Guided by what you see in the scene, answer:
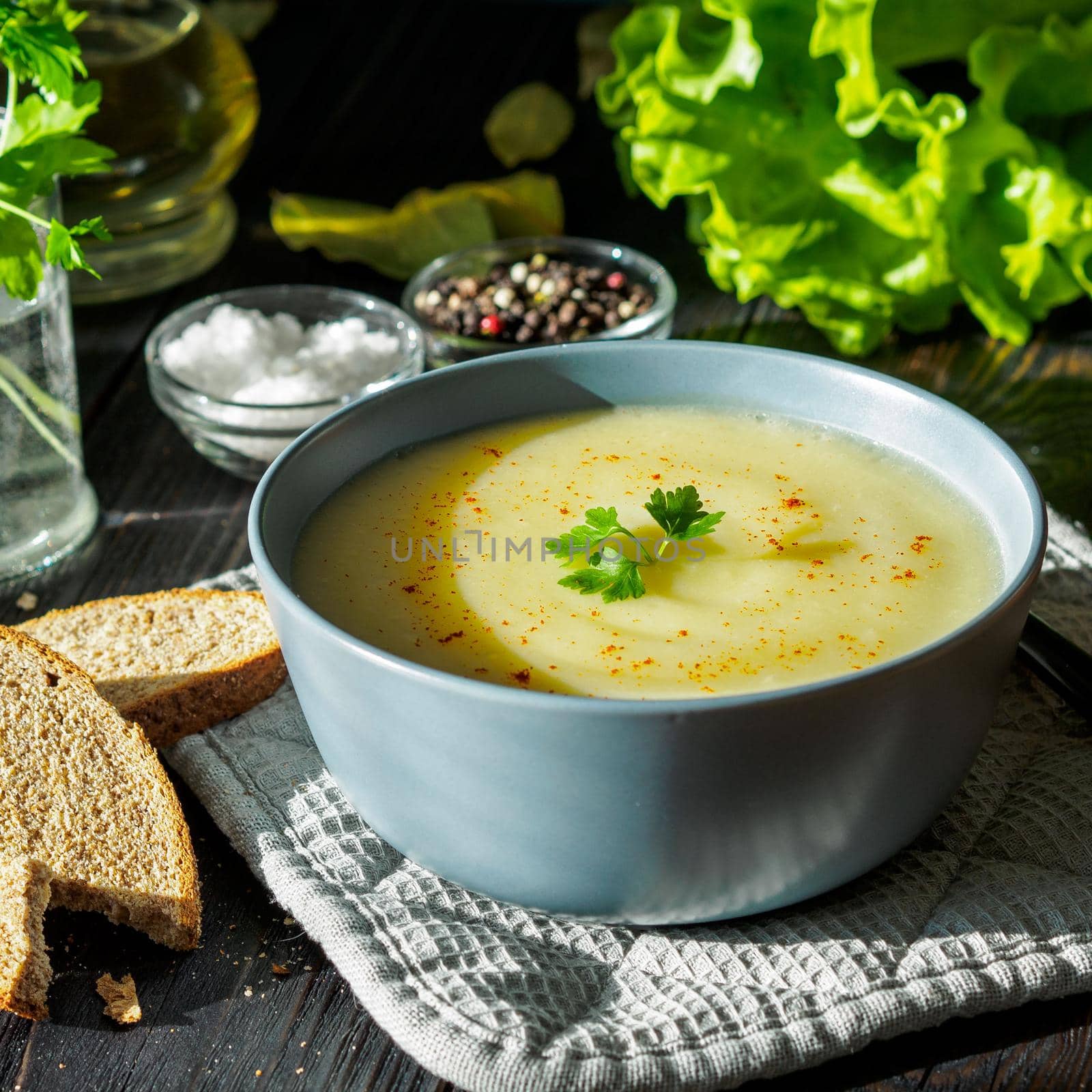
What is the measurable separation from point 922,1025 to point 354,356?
1.39 metres

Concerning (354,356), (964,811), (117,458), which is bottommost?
(117,458)

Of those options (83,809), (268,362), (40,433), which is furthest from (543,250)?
(83,809)

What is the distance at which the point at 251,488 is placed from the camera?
2.20 metres

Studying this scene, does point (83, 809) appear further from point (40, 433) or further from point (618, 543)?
point (40, 433)

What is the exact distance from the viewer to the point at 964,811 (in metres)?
1.42

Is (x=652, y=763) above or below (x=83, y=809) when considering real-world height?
above

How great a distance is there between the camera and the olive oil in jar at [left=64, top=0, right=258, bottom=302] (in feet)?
8.38

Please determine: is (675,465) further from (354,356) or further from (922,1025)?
(354,356)

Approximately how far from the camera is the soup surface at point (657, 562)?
4.19ft

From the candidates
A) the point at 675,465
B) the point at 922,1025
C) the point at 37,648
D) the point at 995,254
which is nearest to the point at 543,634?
the point at 675,465

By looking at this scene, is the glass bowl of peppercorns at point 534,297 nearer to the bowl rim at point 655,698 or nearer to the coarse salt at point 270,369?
the coarse salt at point 270,369

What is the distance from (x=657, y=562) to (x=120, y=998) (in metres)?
0.62

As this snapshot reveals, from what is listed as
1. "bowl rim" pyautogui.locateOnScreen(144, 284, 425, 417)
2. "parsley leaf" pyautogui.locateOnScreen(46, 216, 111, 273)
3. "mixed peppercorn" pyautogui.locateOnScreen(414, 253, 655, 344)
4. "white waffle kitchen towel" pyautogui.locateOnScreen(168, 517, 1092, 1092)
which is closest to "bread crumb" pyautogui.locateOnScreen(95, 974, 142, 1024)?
"white waffle kitchen towel" pyautogui.locateOnScreen(168, 517, 1092, 1092)

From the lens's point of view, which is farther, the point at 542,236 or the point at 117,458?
the point at 542,236
